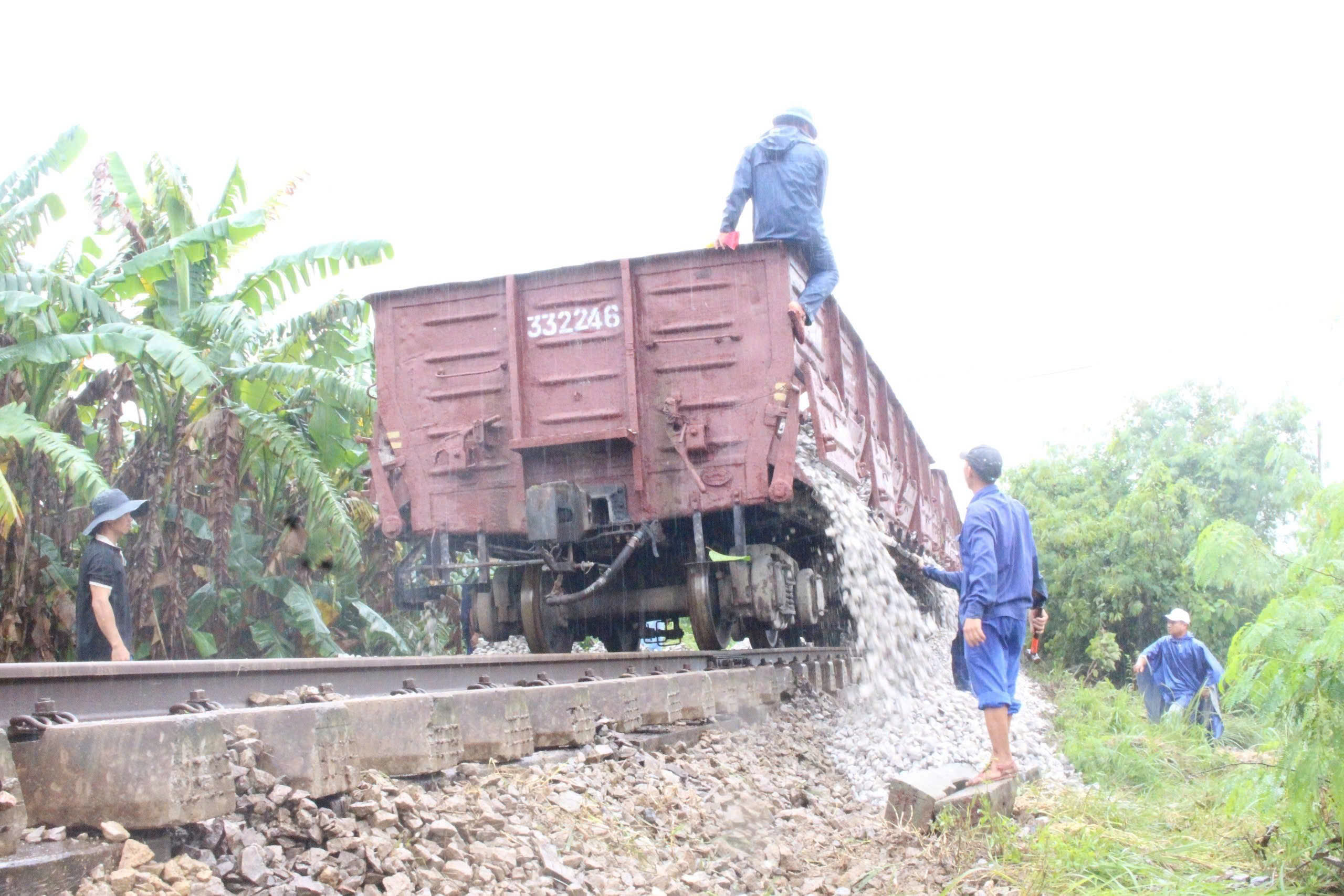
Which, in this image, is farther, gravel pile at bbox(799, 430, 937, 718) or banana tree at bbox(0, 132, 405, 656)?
banana tree at bbox(0, 132, 405, 656)

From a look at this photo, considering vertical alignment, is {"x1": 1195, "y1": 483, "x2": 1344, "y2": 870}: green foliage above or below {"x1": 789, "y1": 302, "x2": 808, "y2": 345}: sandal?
below

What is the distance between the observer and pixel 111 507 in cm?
542

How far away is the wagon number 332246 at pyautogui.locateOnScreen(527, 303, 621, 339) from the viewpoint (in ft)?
25.1

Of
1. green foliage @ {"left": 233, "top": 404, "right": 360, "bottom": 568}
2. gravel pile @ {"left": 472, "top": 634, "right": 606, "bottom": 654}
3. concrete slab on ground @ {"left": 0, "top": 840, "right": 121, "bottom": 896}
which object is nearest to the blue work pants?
gravel pile @ {"left": 472, "top": 634, "right": 606, "bottom": 654}

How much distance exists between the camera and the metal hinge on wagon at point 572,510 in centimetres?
721

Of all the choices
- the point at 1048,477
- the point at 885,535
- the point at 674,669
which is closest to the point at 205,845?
the point at 674,669

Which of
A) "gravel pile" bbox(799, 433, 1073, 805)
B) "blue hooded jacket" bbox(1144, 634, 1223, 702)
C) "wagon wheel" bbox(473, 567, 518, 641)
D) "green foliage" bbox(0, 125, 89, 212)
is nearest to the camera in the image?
"gravel pile" bbox(799, 433, 1073, 805)

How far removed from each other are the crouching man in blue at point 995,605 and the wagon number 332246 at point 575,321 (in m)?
3.57

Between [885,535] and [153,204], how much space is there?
27.1ft

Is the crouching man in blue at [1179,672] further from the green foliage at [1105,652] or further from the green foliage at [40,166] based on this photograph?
the green foliage at [40,166]

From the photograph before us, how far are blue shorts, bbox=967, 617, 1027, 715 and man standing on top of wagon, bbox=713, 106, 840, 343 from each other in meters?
3.41

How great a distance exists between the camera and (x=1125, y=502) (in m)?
17.3

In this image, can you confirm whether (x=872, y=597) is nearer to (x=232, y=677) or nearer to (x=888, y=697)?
(x=888, y=697)

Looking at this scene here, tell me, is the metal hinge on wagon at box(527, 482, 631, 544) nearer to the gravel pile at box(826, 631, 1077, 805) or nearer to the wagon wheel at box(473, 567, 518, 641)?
the wagon wheel at box(473, 567, 518, 641)
